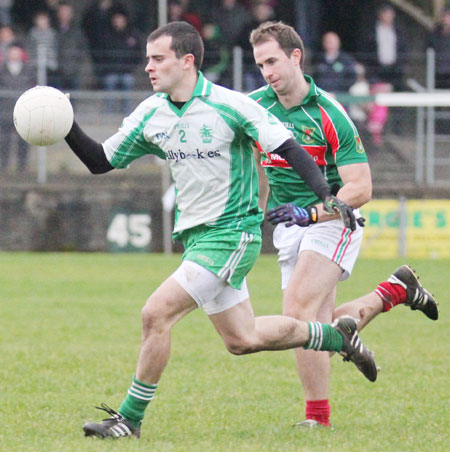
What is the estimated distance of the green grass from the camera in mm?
5736

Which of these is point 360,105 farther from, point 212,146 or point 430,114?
point 212,146

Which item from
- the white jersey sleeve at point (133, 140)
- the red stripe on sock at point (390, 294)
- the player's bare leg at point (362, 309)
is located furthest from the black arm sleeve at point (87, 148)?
the red stripe on sock at point (390, 294)

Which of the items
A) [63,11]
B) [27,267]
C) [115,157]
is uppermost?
[63,11]

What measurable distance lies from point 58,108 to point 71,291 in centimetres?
786

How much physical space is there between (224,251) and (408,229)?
1299 centimetres

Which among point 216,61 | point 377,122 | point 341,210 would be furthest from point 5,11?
point 341,210

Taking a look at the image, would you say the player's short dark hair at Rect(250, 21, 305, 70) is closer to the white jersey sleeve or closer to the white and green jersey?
the white and green jersey

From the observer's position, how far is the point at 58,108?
577cm

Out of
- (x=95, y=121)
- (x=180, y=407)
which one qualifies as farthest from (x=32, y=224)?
(x=180, y=407)

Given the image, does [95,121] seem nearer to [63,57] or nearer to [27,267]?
[63,57]

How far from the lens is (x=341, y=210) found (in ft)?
17.8

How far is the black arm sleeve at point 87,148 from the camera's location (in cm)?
594

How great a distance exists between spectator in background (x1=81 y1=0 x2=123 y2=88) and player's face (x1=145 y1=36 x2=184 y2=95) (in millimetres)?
13371

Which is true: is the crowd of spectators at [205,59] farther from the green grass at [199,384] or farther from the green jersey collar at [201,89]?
the green jersey collar at [201,89]
